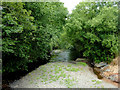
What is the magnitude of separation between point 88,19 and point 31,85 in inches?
312

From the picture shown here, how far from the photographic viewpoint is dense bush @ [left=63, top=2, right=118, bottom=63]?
1040 cm

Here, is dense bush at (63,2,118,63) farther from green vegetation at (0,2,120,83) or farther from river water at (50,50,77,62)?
river water at (50,50,77,62)

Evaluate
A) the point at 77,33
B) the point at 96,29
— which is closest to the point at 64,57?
the point at 77,33

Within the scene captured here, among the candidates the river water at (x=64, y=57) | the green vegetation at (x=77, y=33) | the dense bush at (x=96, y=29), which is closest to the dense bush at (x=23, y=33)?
the green vegetation at (x=77, y=33)

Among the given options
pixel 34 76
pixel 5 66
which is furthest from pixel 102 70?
pixel 5 66

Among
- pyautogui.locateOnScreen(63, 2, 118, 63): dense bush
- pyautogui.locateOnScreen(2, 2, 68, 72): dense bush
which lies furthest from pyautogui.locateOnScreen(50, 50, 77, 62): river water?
pyautogui.locateOnScreen(2, 2, 68, 72): dense bush

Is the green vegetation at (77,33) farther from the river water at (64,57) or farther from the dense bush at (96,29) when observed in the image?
the river water at (64,57)

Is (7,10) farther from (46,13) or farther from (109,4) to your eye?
(109,4)

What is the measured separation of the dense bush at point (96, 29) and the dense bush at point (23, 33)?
3.56 metres

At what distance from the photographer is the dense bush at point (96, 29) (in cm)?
1040

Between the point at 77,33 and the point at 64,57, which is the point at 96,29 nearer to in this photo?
the point at 77,33

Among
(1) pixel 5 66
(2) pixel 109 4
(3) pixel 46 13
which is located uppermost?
(2) pixel 109 4

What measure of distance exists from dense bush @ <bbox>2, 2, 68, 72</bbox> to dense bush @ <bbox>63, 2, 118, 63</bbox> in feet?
11.7

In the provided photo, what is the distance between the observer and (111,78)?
863 centimetres
